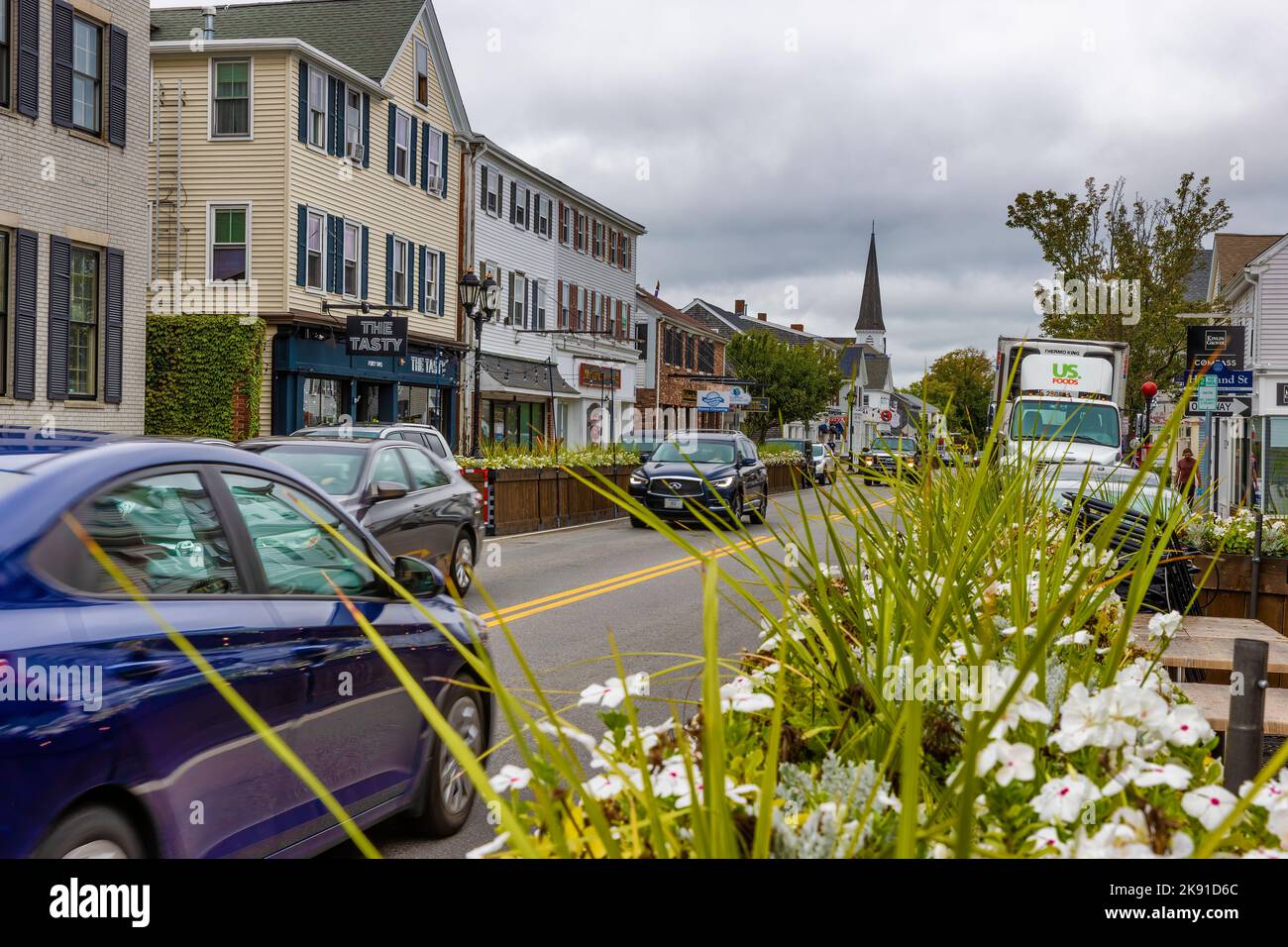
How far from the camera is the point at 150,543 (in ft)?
12.8

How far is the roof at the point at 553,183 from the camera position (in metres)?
41.4

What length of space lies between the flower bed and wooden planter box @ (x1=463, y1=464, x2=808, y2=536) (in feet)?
59.8

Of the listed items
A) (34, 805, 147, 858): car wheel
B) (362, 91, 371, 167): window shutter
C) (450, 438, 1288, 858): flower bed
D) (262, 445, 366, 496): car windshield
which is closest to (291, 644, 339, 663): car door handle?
(34, 805, 147, 858): car wheel

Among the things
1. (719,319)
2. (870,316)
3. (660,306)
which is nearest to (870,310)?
(870,316)

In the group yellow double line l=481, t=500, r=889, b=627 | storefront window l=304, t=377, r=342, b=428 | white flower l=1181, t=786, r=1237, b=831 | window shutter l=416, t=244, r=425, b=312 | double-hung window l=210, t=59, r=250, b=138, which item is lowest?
yellow double line l=481, t=500, r=889, b=627

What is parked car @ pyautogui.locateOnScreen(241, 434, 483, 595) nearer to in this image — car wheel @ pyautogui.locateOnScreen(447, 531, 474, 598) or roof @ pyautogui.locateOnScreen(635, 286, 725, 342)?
car wheel @ pyautogui.locateOnScreen(447, 531, 474, 598)

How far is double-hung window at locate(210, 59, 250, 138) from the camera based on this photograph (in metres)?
30.9

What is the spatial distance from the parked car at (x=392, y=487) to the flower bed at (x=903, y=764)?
8243 millimetres

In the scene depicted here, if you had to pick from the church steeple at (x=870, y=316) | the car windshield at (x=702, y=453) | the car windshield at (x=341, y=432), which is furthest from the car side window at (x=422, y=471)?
the church steeple at (x=870, y=316)

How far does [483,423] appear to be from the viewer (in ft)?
140

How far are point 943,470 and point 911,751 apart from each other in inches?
146

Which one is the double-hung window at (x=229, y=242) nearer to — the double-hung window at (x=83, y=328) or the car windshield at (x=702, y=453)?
the double-hung window at (x=83, y=328)

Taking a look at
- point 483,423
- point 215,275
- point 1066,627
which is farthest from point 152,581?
point 483,423
